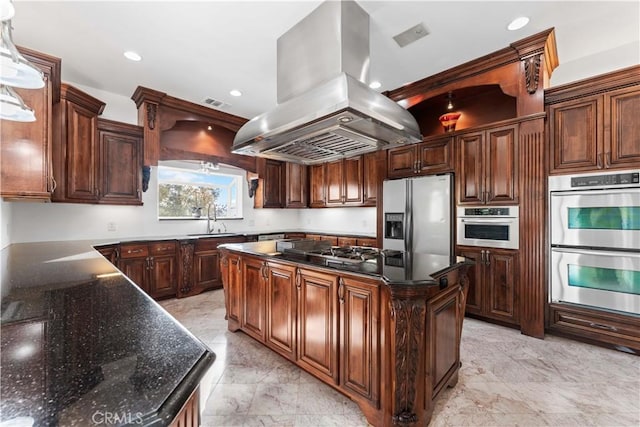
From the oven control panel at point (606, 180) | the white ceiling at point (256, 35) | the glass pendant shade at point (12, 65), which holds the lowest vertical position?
the oven control panel at point (606, 180)

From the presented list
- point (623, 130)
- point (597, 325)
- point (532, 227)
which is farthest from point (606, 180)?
point (597, 325)

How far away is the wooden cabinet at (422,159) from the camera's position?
3395 mm

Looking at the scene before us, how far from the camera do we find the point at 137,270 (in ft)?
11.6

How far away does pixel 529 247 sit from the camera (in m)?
2.80

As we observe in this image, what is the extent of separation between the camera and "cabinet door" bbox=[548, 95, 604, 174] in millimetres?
2561

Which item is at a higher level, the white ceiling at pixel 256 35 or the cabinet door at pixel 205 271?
the white ceiling at pixel 256 35

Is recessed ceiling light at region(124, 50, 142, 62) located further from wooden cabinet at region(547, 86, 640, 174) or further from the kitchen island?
wooden cabinet at region(547, 86, 640, 174)

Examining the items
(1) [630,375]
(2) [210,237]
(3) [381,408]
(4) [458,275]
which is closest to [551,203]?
(1) [630,375]

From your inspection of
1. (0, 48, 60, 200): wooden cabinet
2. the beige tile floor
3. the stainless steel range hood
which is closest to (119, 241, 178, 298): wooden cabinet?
(0, 48, 60, 200): wooden cabinet

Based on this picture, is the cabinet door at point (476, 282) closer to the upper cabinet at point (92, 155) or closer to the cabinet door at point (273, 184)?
the cabinet door at point (273, 184)

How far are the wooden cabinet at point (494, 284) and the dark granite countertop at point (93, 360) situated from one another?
332cm

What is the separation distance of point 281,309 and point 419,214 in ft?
7.54

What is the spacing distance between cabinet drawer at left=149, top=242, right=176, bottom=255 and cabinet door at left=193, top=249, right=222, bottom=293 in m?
0.33

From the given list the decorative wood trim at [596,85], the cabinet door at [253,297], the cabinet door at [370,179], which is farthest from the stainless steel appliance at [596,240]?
the cabinet door at [253,297]
